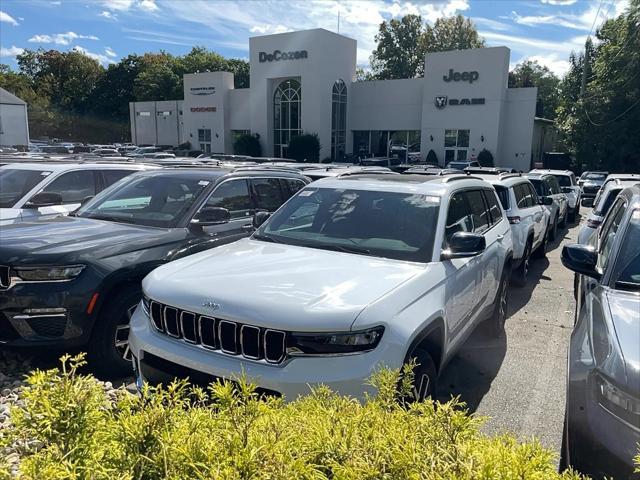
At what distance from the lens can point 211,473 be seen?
4.72ft

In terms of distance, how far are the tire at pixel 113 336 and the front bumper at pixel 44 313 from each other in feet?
0.53

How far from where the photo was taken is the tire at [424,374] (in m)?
3.15

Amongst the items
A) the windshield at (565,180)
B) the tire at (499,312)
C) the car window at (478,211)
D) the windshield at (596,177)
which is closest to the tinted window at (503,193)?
the tire at (499,312)

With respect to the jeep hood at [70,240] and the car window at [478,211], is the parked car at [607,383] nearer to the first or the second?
the car window at [478,211]

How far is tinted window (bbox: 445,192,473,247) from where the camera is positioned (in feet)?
13.9

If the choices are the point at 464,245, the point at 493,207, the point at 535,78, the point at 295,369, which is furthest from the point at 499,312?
the point at 535,78

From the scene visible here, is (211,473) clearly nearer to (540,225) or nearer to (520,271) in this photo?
(520,271)

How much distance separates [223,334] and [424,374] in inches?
52.1

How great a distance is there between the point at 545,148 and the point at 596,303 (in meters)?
42.8

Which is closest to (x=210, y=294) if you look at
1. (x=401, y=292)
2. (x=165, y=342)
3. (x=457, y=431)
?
(x=165, y=342)

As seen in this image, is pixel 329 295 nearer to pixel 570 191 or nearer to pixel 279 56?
pixel 570 191

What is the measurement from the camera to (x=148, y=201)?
5.61m

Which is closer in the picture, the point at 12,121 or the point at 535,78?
the point at 12,121

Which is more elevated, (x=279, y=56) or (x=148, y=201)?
(x=279, y=56)
